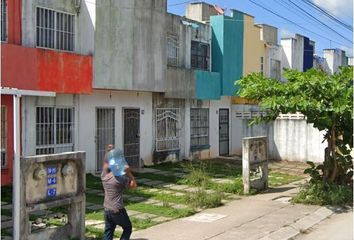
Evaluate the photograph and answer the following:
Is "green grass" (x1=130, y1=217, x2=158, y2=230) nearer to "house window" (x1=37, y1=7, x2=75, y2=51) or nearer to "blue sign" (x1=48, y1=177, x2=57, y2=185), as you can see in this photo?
"blue sign" (x1=48, y1=177, x2=57, y2=185)

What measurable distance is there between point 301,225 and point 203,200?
2370mm

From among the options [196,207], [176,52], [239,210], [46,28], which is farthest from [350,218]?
[176,52]

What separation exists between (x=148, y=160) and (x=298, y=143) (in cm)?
684

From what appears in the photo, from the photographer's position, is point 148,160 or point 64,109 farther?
point 148,160

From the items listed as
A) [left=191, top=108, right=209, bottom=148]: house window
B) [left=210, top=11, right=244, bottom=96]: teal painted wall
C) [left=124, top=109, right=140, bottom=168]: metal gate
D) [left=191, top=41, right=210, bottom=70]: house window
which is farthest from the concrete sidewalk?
[left=210, top=11, right=244, bottom=96]: teal painted wall

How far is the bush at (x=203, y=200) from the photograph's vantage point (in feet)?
37.0

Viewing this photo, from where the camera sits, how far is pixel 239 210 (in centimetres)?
1100

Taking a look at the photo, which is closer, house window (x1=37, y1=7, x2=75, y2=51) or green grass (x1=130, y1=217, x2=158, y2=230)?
green grass (x1=130, y1=217, x2=158, y2=230)

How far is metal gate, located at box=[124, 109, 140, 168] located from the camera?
17.5 meters

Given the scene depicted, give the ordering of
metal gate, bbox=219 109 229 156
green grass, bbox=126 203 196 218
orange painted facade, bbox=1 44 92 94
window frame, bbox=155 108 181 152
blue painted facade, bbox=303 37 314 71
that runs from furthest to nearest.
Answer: blue painted facade, bbox=303 37 314 71, metal gate, bbox=219 109 229 156, window frame, bbox=155 108 181 152, orange painted facade, bbox=1 44 92 94, green grass, bbox=126 203 196 218

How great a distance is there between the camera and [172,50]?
64.6 ft

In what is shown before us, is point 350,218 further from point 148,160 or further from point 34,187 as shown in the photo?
point 148,160

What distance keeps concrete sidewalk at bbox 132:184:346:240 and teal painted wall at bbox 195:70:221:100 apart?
8.92m

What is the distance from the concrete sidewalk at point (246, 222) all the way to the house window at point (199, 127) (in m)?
Answer: 9.16
